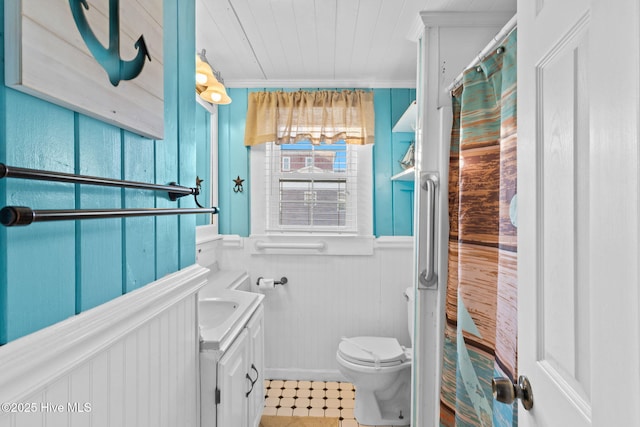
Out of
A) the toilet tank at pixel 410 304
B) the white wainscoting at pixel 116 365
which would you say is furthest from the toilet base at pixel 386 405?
the white wainscoting at pixel 116 365

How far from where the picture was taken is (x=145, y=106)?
0.92m

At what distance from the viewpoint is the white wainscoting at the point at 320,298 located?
2.60m

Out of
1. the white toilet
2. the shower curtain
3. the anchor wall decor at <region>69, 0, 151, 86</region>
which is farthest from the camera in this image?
the white toilet

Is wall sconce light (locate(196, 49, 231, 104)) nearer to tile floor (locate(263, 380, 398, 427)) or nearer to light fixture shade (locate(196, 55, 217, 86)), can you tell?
light fixture shade (locate(196, 55, 217, 86))

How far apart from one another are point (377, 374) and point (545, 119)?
1.76 metres

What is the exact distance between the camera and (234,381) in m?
1.44

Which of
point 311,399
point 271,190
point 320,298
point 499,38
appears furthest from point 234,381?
point 499,38

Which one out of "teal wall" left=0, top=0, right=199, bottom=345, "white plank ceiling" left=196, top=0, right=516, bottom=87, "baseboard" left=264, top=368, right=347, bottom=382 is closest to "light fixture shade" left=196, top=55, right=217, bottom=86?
"white plank ceiling" left=196, top=0, right=516, bottom=87

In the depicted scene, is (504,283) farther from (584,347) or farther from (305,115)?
(305,115)

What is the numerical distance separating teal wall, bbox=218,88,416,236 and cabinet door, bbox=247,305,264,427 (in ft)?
3.09

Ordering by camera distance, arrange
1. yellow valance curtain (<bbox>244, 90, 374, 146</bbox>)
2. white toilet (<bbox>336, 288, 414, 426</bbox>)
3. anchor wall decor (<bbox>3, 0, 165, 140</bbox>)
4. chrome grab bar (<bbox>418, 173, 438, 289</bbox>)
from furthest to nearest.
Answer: yellow valance curtain (<bbox>244, 90, 374, 146</bbox>), white toilet (<bbox>336, 288, 414, 426</bbox>), chrome grab bar (<bbox>418, 173, 438, 289</bbox>), anchor wall decor (<bbox>3, 0, 165, 140</bbox>)

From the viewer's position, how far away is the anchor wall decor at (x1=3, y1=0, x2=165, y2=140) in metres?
0.56

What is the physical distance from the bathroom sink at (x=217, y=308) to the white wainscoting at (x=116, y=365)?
54cm

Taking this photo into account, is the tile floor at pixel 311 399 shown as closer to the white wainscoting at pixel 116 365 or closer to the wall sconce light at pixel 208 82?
the white wainscoting at pixel 116 365
